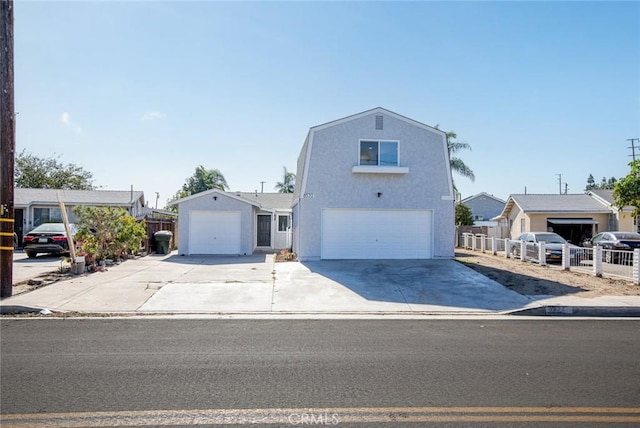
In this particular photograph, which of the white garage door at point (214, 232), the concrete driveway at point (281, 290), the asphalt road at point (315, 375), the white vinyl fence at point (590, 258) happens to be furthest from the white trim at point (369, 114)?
the asphalt road at point (315, 375)

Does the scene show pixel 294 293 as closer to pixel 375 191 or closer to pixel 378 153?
pixel 375 191

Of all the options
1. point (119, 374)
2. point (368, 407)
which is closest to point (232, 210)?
point (119, 374)

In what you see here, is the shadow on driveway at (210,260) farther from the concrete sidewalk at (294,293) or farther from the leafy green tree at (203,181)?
the leafy green tree at (203,181)

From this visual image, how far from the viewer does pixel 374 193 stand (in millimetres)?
17703

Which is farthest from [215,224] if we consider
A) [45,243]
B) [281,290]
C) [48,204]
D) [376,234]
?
[48,204]

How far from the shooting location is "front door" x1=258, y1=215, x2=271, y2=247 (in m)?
25.4

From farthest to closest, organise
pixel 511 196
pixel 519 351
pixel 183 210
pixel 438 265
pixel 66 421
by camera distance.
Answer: pixel 511 196 → pixel 183 210 → pixel 438 265 → pixel 519 351 → pixel 66 421

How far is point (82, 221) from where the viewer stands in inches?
626

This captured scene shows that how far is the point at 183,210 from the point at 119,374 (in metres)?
16.5

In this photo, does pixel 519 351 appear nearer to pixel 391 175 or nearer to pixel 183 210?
pixel 391 175

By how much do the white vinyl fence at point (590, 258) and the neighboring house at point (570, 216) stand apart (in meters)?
9.56

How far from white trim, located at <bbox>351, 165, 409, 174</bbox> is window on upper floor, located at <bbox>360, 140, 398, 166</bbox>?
29 centimetres

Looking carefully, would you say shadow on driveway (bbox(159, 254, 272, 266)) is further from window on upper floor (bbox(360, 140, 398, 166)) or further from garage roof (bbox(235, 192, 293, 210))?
garage roof (bbox(235, 192, 293, 210))

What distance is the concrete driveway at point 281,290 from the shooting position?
9617mm
